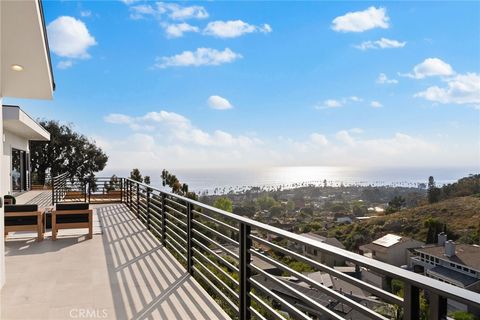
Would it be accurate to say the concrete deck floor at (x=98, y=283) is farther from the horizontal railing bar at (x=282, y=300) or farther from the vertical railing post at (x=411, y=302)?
the vertical railing post at (x=411, y=302)

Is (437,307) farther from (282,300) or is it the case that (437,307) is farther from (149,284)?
(149,284)

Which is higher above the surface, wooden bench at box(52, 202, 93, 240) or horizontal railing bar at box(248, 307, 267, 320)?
wooden bench at box(52, 202, 93, 240)

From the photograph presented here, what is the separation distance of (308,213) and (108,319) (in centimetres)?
3105

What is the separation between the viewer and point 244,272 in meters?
2.96

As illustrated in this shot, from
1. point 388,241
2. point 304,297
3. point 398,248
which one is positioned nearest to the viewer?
point 304,297

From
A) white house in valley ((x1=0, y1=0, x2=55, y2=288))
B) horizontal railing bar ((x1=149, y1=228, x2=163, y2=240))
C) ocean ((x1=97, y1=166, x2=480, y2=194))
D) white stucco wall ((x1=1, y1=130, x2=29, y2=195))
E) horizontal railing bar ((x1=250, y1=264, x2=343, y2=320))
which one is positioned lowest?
ocean ((x1=97, y1=166, x2=480, y2=194))

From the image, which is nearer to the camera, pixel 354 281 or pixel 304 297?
pixel 354 281

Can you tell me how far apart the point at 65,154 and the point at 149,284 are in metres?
27.6

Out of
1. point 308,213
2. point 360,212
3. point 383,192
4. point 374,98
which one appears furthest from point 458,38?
point 374,98

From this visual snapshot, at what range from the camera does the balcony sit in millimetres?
1663

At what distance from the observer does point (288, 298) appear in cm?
253

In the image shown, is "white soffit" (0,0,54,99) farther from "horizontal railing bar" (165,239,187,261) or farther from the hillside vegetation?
the hillside vegetation

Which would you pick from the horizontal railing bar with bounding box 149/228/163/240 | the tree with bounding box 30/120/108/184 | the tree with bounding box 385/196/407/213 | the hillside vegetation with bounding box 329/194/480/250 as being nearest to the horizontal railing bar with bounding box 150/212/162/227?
the horizontal railing bar with bounding box 149/228/163/240

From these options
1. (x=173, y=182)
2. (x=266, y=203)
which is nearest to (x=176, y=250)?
(x=173, y=182)
